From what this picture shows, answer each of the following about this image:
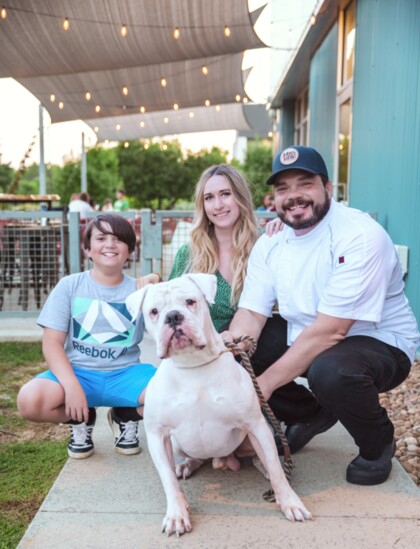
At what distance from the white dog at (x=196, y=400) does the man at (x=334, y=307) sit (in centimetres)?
32

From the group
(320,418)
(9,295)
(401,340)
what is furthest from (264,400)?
(9,295)

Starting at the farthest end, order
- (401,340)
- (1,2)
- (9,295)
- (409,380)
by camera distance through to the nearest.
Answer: (1,2), (9,295), (409,380), (401,340)

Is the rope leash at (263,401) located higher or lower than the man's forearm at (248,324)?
lower

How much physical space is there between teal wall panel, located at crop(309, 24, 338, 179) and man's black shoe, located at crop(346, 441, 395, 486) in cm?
848

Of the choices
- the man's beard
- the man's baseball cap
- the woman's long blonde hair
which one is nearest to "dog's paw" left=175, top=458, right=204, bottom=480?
the woman's long blonde hair

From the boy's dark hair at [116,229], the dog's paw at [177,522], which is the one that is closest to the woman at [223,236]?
the boy's dark hair at [116,229]

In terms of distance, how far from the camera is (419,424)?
3693mm

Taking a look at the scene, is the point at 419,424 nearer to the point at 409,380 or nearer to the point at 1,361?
the point at 409,380

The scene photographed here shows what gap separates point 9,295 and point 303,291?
522 cm

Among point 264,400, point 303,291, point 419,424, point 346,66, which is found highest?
point 346,66

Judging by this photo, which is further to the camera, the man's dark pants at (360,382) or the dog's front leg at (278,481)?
the man's dark pants at (360,382)

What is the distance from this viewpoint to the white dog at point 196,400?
238 centimetres

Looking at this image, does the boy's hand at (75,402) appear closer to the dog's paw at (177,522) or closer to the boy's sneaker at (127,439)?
the boy's sneaker at (127,439)

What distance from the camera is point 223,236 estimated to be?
370 centimetres
